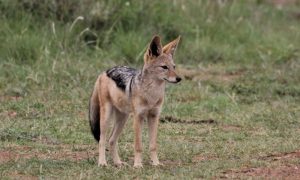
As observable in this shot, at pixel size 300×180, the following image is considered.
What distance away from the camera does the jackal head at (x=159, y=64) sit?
7.33 m

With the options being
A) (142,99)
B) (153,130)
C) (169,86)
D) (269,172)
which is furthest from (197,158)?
(169,86)

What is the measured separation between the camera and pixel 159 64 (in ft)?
24.3

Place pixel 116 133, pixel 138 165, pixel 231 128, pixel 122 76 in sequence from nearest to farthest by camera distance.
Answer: pixel 138 165 < pixel 122 76 < pixel 116 133 < pixel 231 128

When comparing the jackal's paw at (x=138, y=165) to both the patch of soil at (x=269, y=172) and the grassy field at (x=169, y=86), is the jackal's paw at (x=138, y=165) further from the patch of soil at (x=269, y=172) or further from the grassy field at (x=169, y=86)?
the patch of soil at (x=269, y=172)

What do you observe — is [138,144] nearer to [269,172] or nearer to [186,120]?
[269,172]

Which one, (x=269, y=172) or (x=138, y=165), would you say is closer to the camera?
(x=269, y=172)

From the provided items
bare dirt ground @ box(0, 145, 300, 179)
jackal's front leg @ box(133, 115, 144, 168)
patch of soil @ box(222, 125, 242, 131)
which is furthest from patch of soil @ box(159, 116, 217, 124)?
jackal's front leg @ box(133, 115, 144, 168)

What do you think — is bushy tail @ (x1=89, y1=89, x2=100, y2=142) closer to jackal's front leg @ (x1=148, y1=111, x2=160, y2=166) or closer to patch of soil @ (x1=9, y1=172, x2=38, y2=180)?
jackal's front leg @ (x1=148, y1=111, x2=160, y2=166)

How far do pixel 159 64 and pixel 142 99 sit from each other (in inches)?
15.0

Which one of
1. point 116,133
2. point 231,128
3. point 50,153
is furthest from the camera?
point 231,128

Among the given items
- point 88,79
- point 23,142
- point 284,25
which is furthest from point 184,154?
point 284,25

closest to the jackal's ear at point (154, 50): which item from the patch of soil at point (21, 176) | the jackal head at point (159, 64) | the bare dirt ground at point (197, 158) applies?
the jackal head at point (159, 64)

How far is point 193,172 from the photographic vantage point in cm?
681

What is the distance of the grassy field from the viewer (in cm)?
732
